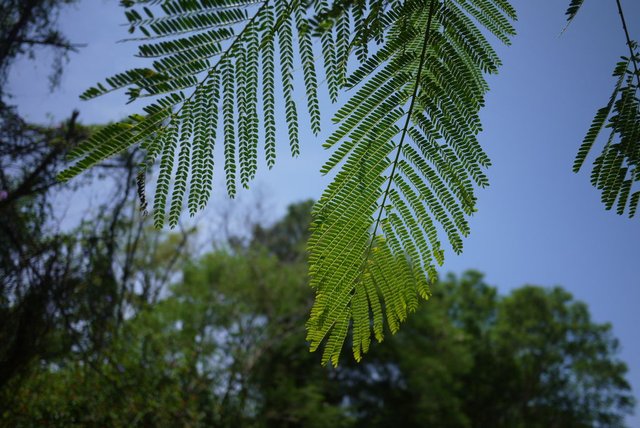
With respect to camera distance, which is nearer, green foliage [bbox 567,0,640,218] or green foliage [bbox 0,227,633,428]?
green foliage [bbox 567,0,640,218]

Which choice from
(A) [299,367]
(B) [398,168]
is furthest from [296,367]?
(B) [398,168]

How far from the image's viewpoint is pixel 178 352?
9.70m

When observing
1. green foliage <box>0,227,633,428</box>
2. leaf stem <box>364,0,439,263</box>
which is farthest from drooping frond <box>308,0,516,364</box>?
green foliage <box>0,227,633,428</box>

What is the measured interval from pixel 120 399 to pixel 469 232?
18.9 ft

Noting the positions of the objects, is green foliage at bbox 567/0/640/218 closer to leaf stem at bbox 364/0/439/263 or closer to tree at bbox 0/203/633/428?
leaf stem at bbox 364/0/439/263

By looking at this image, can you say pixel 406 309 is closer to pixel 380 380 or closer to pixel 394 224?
pixel 394 224

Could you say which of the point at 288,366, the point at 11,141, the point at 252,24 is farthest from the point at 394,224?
the point at 288,366

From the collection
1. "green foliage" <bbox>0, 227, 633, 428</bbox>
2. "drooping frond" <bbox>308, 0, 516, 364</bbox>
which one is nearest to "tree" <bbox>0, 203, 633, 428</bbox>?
"green foliage" <bbox>0, 227, 633, 428</bbox>

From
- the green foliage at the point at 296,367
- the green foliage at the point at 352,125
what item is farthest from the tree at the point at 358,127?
the green foliage at the point at 296,367

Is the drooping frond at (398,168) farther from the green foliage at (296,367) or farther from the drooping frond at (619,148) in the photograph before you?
the green foliage at (296,367)

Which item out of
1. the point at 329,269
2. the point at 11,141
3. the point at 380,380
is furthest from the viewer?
the point at 380,380

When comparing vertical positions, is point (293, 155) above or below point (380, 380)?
below

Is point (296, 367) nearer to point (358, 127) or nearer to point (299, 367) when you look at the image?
point (299, 367)

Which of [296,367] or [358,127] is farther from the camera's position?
[296,367]
